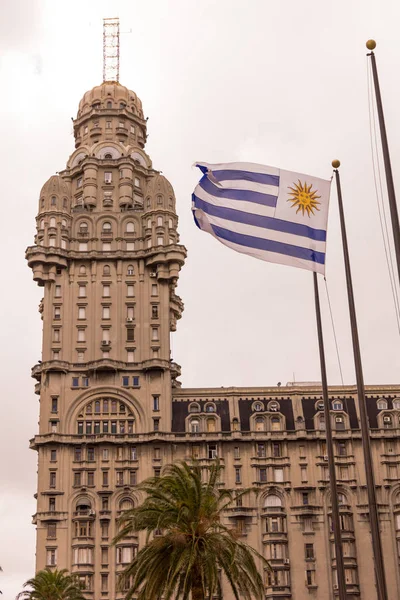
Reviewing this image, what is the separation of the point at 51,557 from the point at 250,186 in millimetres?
87887

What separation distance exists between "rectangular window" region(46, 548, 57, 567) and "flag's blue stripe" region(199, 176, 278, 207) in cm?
8667

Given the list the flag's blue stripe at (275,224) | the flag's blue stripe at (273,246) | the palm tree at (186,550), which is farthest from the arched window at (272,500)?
the flag's blue stripe at (275,224)

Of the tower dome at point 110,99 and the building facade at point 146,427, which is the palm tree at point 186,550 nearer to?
the building facade at point 146,427

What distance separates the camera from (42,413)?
425ft

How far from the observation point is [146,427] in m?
129

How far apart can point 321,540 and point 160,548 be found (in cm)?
6718

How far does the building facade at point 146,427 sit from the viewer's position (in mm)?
123000

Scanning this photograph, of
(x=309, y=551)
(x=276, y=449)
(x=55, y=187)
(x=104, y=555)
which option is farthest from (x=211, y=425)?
(x=55, y=187)

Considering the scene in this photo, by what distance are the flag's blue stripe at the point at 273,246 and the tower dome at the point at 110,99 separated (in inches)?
4567

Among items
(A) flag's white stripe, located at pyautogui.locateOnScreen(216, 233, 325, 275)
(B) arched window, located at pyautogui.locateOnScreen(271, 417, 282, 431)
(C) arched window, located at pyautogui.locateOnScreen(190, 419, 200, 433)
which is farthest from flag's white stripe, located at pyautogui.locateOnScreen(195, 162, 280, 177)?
(B) arched window, located at pyautogui.locateOnScreen(271, 417, 282, 431)

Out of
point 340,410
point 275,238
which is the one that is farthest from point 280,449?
point 275,238

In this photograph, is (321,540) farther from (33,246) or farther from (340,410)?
(33,246)

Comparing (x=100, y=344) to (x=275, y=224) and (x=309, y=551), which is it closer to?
(x=309, y=551)

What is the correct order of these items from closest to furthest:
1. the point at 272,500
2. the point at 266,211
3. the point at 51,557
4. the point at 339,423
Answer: the point at 266,211 → the point at 51,557 → the point at 272,500 → the point at 339,423
